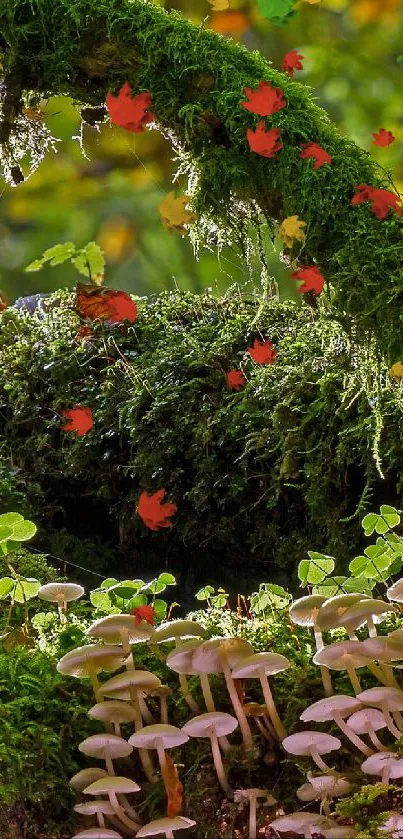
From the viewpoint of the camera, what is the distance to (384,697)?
1414 mm

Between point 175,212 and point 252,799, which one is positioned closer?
point 252,799

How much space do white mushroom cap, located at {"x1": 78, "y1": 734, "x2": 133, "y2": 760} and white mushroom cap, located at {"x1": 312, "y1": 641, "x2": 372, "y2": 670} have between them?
0.36 metres

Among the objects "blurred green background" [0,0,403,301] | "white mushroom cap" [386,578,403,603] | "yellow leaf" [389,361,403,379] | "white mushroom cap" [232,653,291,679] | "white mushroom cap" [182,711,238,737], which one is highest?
"blurred green background" [0,0,403,301]

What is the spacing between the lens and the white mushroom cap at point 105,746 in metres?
1.40

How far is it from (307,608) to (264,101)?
42.9 inches

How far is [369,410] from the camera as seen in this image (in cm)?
266

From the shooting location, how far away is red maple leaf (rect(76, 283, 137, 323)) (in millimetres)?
2957

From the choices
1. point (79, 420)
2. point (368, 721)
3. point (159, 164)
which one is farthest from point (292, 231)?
point (159, 164)

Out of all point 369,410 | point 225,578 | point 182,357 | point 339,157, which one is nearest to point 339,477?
point 369,410

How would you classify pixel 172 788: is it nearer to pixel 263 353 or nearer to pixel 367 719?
pixel 367 719

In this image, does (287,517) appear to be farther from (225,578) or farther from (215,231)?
(215,231)

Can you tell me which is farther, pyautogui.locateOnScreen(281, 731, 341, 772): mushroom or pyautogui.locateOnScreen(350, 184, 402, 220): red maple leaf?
pyautogui.locateOnScreen(350, 184, 402, 220): red maple leaf

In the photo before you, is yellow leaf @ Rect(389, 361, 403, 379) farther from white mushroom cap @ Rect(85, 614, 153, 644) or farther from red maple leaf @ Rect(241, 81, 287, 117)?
white mushroom cap @ Rect(85, 614, 153, 644)

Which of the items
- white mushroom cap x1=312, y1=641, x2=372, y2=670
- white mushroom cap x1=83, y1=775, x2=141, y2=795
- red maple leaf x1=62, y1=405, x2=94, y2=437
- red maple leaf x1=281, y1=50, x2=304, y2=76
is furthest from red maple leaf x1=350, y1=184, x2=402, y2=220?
red maple leaf x1=62, y1=405, x2=94, y2=437
